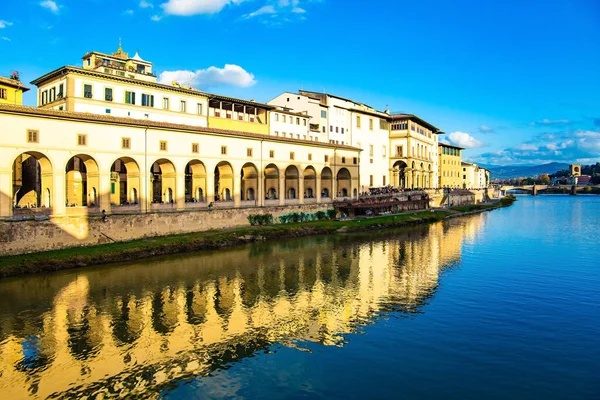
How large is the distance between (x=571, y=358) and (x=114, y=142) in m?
33.2

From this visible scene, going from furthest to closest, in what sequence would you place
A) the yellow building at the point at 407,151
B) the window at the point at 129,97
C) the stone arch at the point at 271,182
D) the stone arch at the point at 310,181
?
1. the yellow building at the point at 407,151
2. the stone arch at the point at 310,181
3. the stone arch at the point at 271,182
4. the window at the point at 129,97

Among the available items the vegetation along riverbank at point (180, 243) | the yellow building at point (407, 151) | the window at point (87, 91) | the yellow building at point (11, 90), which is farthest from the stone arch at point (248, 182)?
the yellow building at point (407, 151)

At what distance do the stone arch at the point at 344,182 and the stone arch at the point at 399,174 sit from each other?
22.3m

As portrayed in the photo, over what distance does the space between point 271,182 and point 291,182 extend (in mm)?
2667

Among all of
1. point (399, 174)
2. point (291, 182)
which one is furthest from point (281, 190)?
point (399, 174)

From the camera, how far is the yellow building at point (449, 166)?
108938 millimetres

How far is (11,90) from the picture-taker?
4122cm

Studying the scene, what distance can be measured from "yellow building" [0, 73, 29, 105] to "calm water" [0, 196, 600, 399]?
22359 mm

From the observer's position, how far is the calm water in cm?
1377

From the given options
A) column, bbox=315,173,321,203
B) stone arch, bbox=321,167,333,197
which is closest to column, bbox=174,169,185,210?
column, bbox=315,173,321,203

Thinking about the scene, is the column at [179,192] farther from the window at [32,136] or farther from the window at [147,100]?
the window at [32,136]

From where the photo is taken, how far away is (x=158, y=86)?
1768 inches

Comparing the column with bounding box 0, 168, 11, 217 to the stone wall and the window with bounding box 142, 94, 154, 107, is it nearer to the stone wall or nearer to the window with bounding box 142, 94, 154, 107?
the stone wall

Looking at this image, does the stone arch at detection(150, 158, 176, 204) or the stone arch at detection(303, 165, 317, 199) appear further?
the stone arch at detection(303, 165, 317, 199)
